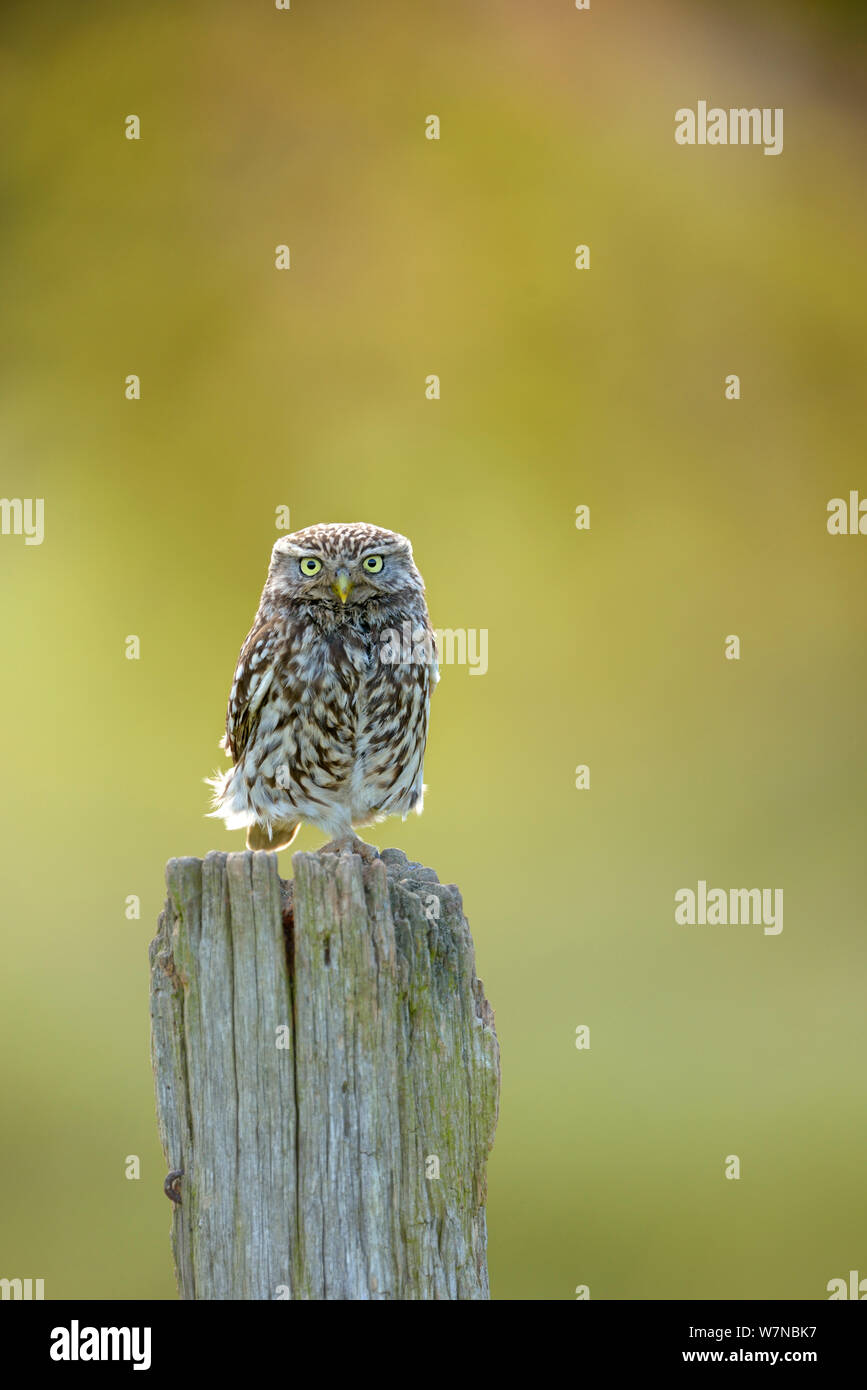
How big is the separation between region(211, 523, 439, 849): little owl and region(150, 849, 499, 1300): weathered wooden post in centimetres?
212

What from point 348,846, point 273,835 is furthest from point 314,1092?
point 273,835

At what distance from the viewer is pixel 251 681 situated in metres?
5.33

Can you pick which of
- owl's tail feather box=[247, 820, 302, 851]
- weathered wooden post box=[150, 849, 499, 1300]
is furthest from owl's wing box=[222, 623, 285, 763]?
weathered wooden post box=[150, 849, 499, 1300]

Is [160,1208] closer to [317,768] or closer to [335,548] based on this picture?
[317,768]

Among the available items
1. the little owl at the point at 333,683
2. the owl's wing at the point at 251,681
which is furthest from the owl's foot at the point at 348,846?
the owl's wing at the point at 251,681

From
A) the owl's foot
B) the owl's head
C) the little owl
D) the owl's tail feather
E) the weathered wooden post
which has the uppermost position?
the owl's head

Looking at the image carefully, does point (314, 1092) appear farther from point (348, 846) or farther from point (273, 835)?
point (273, 835)

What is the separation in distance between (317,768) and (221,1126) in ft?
8.37

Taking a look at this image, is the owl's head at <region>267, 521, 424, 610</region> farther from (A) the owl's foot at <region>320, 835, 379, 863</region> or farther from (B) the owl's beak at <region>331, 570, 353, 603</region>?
(A) the owl's foot at <region>320, 835, 379, 863</region>

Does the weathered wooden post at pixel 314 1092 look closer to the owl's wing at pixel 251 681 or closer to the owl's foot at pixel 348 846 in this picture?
the owl's foot at pixel 348 846

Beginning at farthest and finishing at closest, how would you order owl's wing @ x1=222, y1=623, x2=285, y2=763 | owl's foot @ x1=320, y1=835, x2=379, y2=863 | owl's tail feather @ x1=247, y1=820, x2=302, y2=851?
owl's tail feather @ x1=247, y1=820, x2=302, y2=851, owl's wing @ x1=222, y1=623, x2=285, y2=763, owl's foot @ x1=320, y1=835, x2=379, y2=863

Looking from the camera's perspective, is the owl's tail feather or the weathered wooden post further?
the owl's tail feather

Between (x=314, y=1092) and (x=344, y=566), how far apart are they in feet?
8.69

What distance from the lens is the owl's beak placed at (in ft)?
16.5
